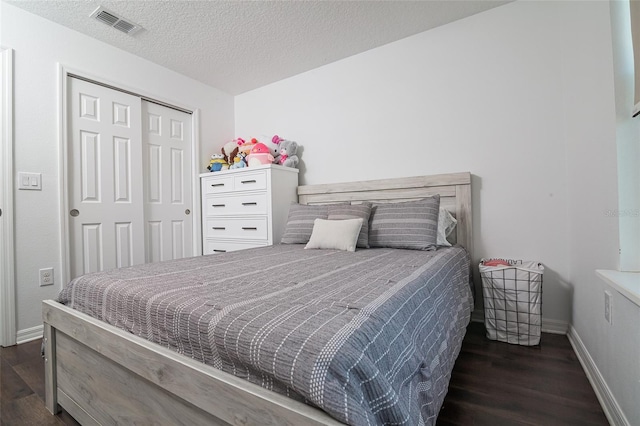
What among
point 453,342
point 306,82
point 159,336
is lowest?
point 453,342

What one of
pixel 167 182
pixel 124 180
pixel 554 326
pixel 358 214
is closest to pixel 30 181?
pixel 124 180

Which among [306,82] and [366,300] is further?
[306,82]

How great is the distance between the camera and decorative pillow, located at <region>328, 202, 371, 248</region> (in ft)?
6.91

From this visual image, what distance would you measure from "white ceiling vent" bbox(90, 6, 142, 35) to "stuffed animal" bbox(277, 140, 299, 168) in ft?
4.84

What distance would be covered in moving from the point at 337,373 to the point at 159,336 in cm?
62

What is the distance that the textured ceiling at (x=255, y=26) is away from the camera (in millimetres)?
2080

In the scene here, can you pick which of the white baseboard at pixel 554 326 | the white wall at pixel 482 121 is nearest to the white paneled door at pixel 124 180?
the white wall at pixel 482 121

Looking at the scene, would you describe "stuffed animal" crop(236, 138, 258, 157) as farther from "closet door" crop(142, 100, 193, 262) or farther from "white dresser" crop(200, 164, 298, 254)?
"closet door" crop(142, 100, 193, 262)

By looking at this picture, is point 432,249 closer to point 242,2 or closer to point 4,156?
point 242,2

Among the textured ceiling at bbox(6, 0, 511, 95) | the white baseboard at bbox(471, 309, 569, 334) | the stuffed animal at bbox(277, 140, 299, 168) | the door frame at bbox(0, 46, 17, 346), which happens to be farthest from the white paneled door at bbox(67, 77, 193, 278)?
the white baseboard at bbox(471, 309, 569, 334)

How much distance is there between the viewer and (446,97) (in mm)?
2330

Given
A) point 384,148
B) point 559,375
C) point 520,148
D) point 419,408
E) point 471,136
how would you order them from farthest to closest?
point 384,148, point 471,136, point 520,148, point 559,375, point 419,408

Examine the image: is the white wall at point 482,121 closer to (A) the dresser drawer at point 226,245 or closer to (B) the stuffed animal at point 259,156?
(B) the stuffed animal at point 259,156

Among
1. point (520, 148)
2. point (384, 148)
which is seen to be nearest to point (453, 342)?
point (520, 148)
